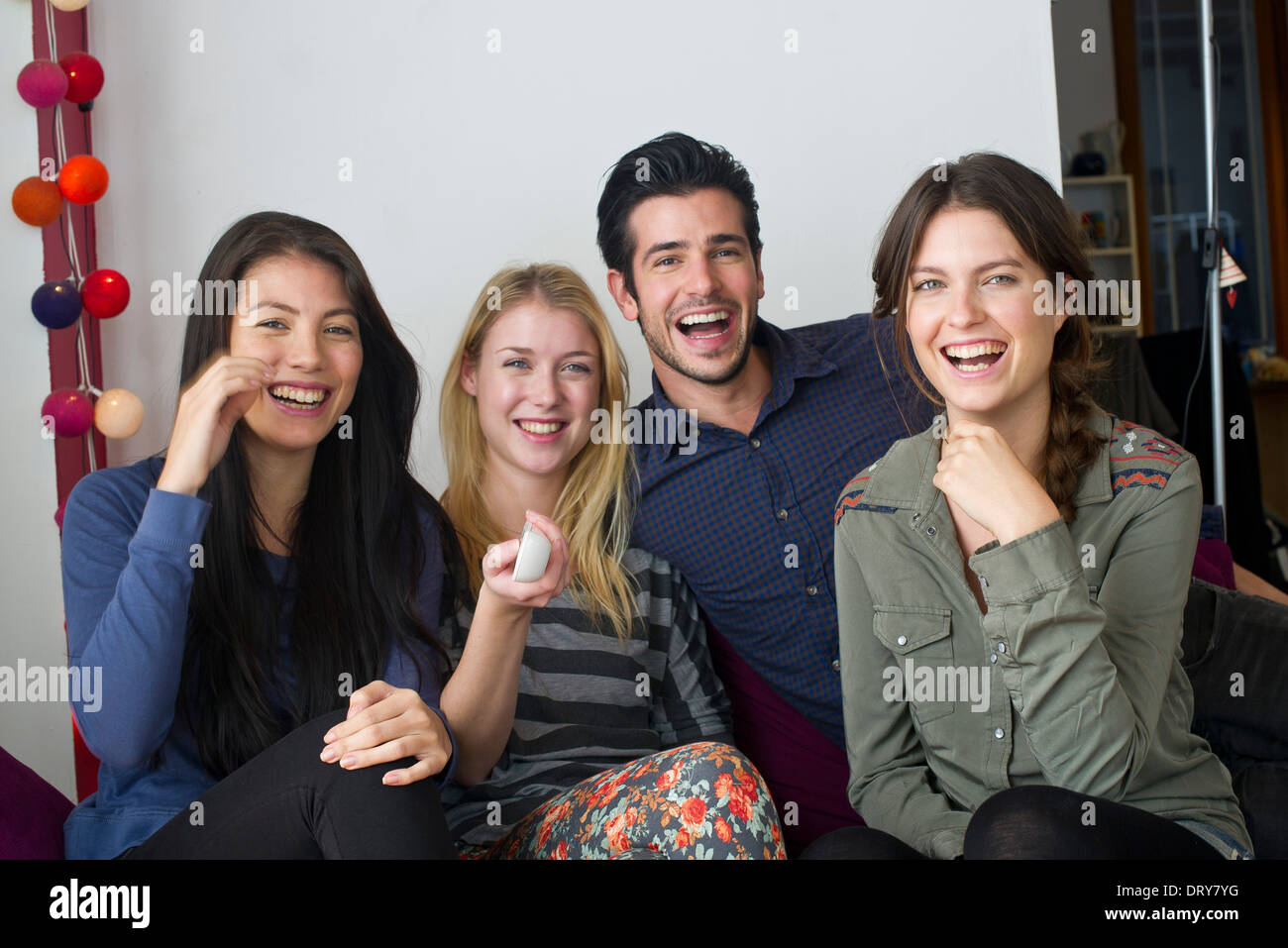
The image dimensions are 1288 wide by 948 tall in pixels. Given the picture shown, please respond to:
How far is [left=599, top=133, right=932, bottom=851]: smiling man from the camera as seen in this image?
69.7 inches

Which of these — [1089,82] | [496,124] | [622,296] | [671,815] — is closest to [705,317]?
[622,296]

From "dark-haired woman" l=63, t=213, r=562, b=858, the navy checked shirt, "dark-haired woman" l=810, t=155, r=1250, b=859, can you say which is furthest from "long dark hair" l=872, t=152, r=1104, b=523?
"dark-haired woman" l=63, t=213, r=562, b=858

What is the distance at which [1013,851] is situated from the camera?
43.7 inches

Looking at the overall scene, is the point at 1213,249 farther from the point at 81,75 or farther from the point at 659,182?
the point at 81,75

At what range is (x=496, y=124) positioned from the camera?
82.8 inches

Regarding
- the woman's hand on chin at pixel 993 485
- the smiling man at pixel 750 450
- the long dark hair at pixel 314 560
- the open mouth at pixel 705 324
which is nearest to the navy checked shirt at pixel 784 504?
the smiling man at pixel 750 450

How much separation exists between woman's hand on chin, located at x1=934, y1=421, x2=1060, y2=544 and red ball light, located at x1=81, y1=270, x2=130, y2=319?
4.27ft

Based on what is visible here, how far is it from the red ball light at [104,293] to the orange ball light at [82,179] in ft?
0.39

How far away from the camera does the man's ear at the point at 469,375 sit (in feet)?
6.06

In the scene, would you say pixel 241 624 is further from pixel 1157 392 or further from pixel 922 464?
pixel 1157 392

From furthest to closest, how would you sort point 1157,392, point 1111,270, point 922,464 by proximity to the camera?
point 1111,270, point 1157,392, point 922,464

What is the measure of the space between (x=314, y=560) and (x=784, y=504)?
70 centimetres
